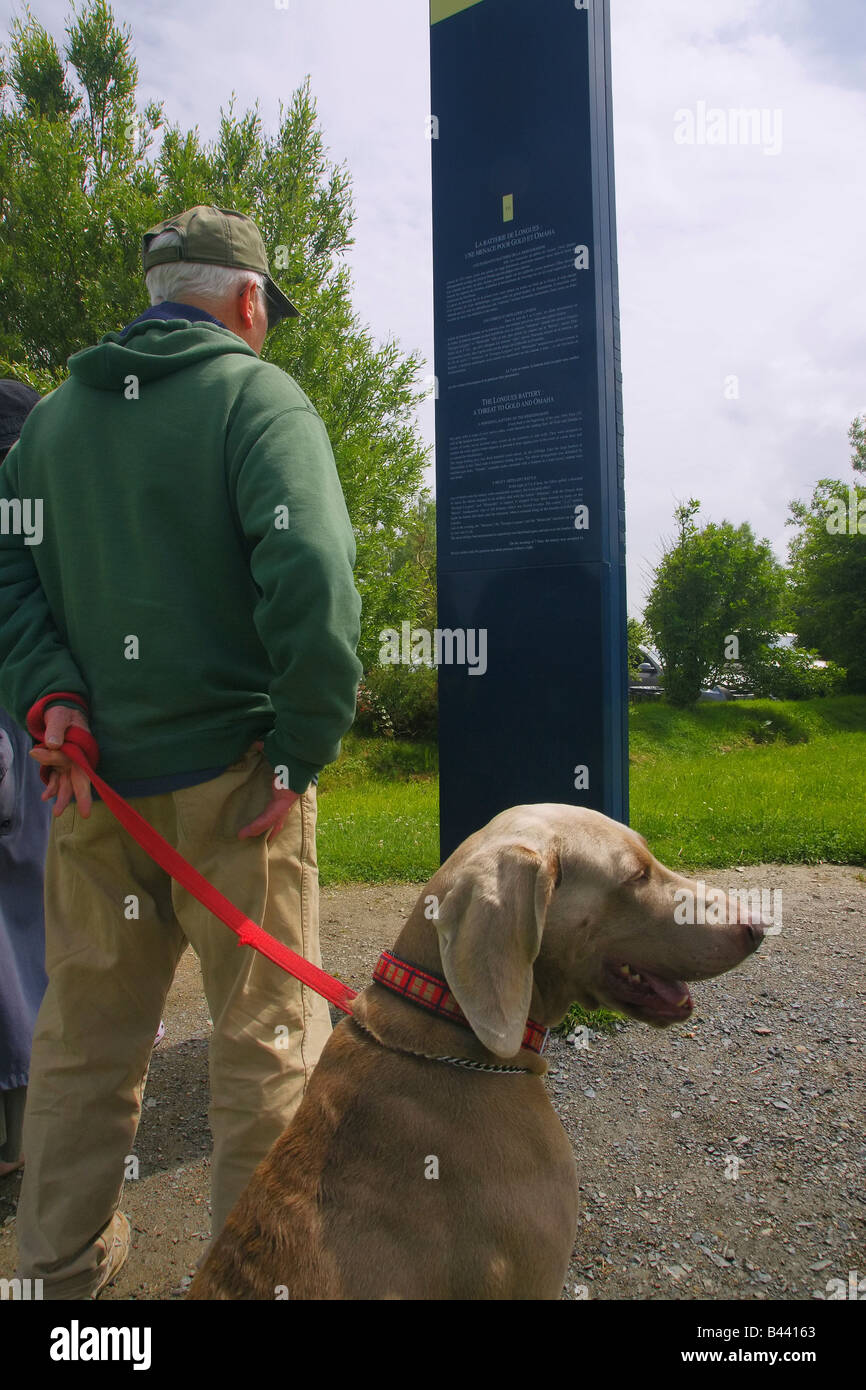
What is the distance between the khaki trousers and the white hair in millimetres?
1337

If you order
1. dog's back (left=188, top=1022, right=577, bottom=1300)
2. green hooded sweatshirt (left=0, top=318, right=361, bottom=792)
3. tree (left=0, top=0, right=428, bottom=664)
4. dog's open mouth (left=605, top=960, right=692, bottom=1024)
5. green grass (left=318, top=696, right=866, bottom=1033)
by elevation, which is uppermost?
tree (left=0, top=0, right=428, bottom=664)

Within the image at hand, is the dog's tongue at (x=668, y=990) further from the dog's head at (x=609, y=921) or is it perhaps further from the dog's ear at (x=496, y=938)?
the dog's ear at (x=496, y=938)

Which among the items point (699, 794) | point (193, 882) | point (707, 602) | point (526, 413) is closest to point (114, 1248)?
point (193, 882)

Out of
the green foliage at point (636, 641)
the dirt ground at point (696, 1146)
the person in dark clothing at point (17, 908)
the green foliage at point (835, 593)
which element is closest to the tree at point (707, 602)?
the green foliage at point (636, 641)

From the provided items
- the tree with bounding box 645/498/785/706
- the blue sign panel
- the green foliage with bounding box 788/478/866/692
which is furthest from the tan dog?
the green foliage with bounding box 788/478/866/692

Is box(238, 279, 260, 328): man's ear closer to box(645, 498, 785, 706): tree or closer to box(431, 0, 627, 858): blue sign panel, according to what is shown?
box(431, 0, 627, 858): blue sign panel

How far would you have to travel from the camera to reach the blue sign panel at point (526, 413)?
146 inches

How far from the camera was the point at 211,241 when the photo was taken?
2377 millimetres

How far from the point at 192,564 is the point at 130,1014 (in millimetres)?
1172

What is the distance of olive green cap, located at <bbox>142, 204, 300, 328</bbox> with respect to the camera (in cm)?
238

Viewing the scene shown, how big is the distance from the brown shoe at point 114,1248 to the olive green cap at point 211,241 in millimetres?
2684

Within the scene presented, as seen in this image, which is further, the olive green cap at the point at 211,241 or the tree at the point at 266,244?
the tree at the point at 266,244

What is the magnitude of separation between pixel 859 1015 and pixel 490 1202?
312 centimetres

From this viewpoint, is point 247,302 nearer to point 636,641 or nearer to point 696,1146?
point 696,1146
